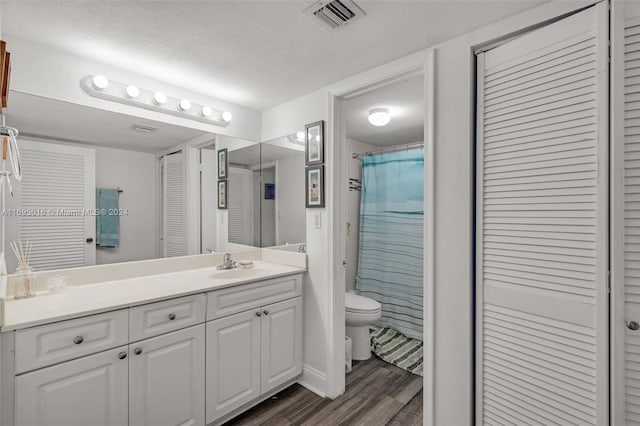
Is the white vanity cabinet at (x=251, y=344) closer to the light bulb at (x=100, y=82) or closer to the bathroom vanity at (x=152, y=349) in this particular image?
the bathroom vanity at (x=152, y=349)

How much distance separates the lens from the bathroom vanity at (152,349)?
1.19m

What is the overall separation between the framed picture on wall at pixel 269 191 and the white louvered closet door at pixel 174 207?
27.1 inches

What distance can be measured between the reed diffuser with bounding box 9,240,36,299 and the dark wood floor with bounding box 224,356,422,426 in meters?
1.36

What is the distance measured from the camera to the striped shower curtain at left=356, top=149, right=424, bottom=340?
3.20m

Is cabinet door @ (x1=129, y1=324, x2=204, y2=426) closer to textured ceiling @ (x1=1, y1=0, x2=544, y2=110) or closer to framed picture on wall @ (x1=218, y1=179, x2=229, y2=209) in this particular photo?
framed picture on wall @ (x1=218, y1=179, x2=229, y2=209)

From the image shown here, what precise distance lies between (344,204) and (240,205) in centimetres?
95

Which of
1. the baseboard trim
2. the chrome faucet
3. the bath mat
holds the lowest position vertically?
the bath mat

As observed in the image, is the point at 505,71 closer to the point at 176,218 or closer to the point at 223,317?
the point at 223,317

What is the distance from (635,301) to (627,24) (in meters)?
1.07

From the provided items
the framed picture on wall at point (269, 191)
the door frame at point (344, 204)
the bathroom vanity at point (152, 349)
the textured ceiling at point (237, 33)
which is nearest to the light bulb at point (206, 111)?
the textured ceiling at point (237, 33)

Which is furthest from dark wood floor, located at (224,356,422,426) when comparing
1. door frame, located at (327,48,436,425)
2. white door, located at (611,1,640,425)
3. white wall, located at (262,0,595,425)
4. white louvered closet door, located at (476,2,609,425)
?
white door, located at (611,1,640,425)

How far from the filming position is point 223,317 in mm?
1780

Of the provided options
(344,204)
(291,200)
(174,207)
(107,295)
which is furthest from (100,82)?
(344,204)

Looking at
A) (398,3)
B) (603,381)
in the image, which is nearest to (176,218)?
(398,3)
